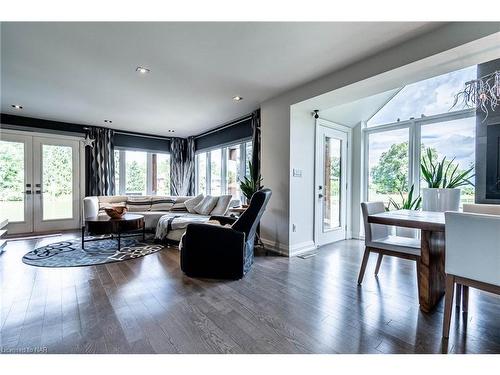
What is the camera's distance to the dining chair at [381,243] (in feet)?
7.27

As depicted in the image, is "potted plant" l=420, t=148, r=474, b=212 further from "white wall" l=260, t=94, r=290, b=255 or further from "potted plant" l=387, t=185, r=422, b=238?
"white wall" l=260, t=94, r=290, b=255

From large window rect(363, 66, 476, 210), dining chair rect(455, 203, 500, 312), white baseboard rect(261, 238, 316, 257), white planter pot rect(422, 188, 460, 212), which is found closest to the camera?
dining chair rect(455, 203, 500, 312)

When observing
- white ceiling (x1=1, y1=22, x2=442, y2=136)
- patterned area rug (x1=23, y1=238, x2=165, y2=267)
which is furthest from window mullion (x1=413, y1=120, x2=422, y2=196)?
patterned area rug (x1=23, y1=238, x2=165, y2=267)

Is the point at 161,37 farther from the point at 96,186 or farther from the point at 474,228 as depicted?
the point at 96,186

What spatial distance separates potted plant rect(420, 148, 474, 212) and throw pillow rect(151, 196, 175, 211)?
15.6 ft

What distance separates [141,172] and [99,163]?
1.05 m

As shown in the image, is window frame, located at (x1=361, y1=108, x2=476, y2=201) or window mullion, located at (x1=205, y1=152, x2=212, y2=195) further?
window mullion, located at (x1=205, y1=152, x2=212, y2=195)

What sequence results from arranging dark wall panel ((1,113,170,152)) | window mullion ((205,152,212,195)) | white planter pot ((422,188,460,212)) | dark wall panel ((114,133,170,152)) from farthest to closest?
1. window mullion ((205,152,212,195))
2. dark wall panel ((114,133,170,152))
3. dark wall panel ((1,113,170,152))
4. white planter pot ((422,188,460,212))

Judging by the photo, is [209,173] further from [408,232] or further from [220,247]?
[408,232]

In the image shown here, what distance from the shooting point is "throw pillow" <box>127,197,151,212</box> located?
520 centimetres

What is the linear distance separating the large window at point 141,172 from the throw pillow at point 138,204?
0.93 m

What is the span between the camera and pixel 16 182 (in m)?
4.71

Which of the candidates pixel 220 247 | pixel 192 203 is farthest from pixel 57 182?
pixel 220 247
